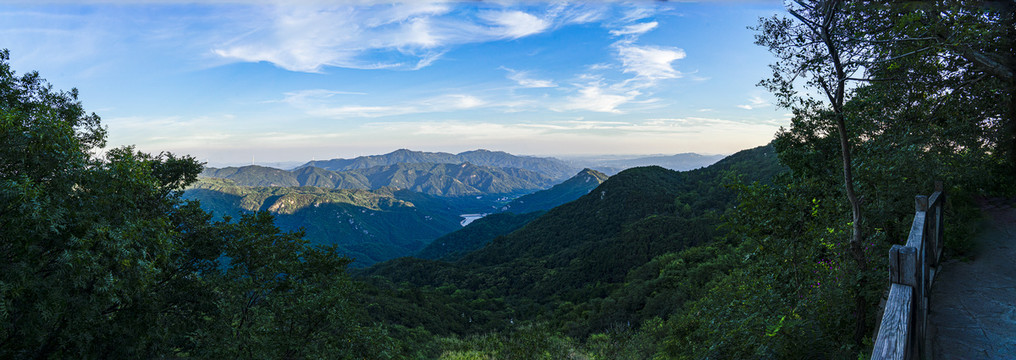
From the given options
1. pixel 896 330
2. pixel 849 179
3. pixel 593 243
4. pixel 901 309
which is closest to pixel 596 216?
pixel 593 243

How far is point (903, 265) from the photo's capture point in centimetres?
286

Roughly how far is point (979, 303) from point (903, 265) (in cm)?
419

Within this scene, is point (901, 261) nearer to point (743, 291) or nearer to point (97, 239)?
point (743, 291)

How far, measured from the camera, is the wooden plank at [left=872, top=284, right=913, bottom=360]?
2.36m

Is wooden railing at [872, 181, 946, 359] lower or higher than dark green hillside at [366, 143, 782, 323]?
higher

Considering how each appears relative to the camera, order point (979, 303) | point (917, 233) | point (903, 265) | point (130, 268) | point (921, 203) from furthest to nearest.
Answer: point (130, 268) → point (979, 303) → point (921, 203) → point (917, 233) → point (903, 265)

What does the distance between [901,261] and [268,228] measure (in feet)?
53.7

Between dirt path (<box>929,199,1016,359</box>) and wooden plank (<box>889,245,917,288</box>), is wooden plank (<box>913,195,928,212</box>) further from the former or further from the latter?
wooden plank (<box>889,245,917,288</box>)

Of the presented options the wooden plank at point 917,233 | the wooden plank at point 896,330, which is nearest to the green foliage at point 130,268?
the wooden plank at point 896,330

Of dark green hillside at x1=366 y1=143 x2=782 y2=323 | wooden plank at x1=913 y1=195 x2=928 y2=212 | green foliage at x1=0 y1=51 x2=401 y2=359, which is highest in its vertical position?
wooden plank at x1=913 y1=195 x2=928 y2=212

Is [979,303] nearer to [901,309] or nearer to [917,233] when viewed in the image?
[917,233]

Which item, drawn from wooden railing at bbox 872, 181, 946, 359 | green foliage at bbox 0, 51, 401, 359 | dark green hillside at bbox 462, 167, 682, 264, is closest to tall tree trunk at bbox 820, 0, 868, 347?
wooden railing at bbox 872, 181, 946, 359

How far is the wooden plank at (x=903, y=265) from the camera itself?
2.78 meters

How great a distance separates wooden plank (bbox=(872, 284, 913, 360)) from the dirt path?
2.42m
